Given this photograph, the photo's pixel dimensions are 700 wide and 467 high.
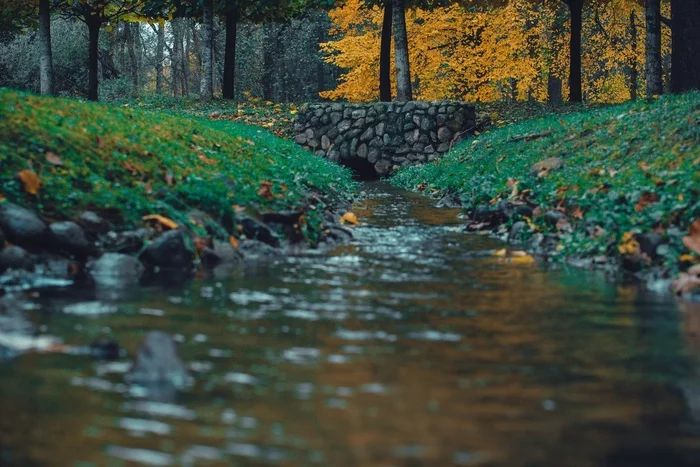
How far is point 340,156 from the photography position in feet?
80.8

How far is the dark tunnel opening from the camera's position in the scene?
24703mm

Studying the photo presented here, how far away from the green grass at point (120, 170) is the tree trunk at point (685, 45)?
34.6 ft

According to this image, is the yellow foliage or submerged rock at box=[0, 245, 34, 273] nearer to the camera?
submerged rock at box=[0, 245, 34, 273]

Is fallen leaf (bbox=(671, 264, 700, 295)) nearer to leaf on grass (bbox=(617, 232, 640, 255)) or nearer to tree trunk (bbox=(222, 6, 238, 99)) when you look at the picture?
leaf on grass (bbox=(617, 232, 640, 255))

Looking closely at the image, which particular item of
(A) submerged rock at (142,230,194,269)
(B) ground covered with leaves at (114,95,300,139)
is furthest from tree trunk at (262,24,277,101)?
(A) submerged rock at (142,230,194,269)

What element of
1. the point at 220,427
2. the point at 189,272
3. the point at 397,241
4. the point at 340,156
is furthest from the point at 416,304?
the point at 340,156

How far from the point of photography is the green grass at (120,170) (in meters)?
7.12

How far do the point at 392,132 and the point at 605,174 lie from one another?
1433 cm

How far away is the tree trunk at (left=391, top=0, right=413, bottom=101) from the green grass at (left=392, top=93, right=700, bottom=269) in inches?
304

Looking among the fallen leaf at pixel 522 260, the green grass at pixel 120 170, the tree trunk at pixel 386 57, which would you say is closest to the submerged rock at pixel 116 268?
the green grass at pixel 120 170

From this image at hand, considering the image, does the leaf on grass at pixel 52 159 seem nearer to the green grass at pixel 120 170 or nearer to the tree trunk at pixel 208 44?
the green grass at pixel 120 170

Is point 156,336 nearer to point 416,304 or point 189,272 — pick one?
point 416,304

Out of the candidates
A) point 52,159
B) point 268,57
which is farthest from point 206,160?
point 268,57

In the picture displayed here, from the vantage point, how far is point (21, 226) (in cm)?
616
